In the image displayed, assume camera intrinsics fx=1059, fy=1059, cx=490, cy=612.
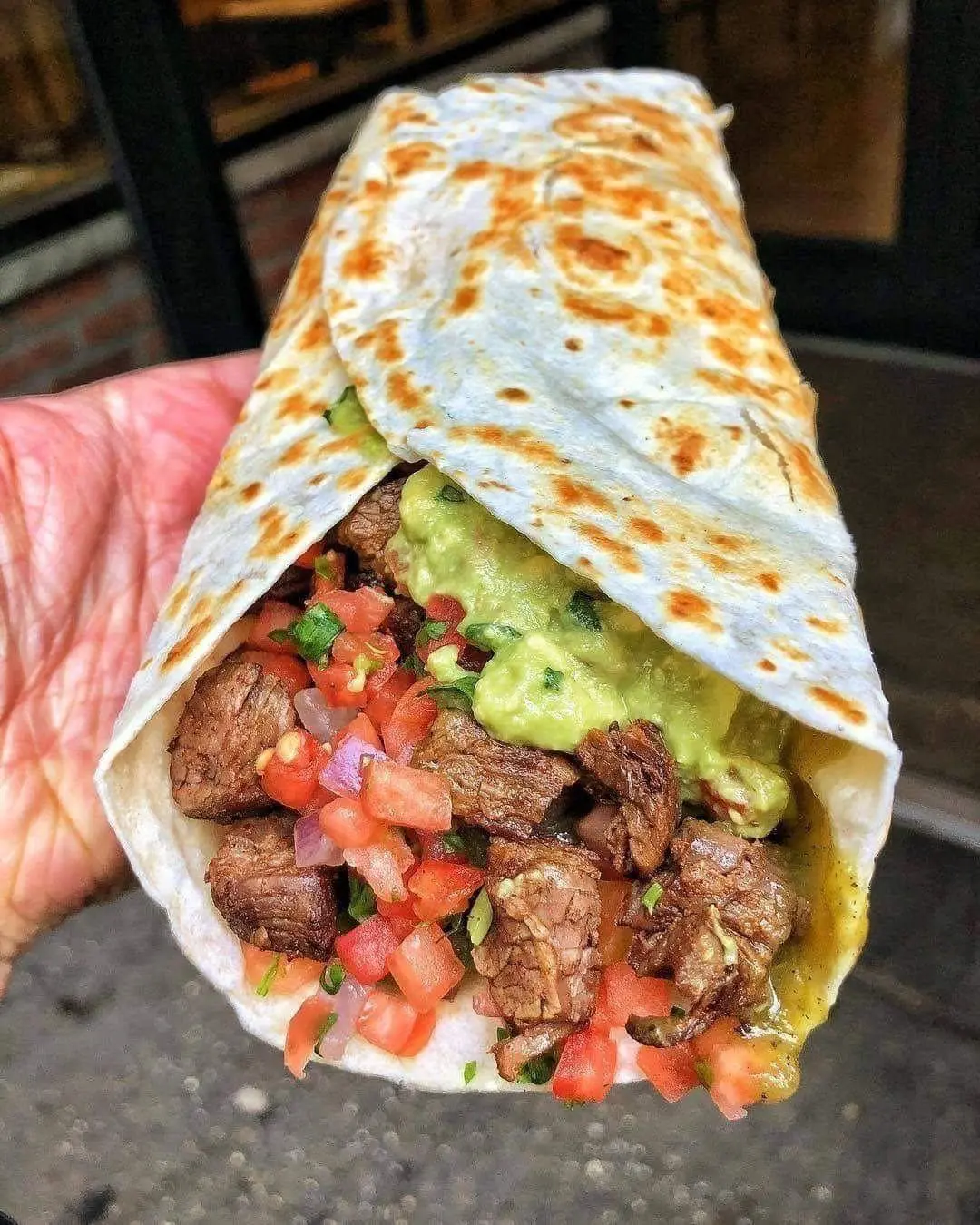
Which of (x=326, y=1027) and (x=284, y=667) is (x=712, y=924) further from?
(x=284, y=667)

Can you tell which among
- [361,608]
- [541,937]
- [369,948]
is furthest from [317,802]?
[541,937]

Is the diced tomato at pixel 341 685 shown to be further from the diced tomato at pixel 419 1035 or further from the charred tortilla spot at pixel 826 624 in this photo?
the charred tortilla spot at pixel 826 624

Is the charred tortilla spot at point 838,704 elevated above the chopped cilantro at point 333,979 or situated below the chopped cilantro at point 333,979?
above

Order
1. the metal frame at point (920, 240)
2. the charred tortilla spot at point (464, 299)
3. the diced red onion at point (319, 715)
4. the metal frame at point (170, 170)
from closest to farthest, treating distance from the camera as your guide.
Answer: the diced red onion at point (319, 715)
the charred tortilla spot at point (464, 299)
the metal frame at point (170, 170)
the metal frame at point (920, 240)

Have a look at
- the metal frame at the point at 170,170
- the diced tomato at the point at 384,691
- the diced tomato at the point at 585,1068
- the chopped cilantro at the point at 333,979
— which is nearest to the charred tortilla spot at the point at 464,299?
the diced tomato at the point at 384,691

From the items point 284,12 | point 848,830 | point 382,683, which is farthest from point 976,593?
point 284,12

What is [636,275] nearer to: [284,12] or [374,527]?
[374,527]
